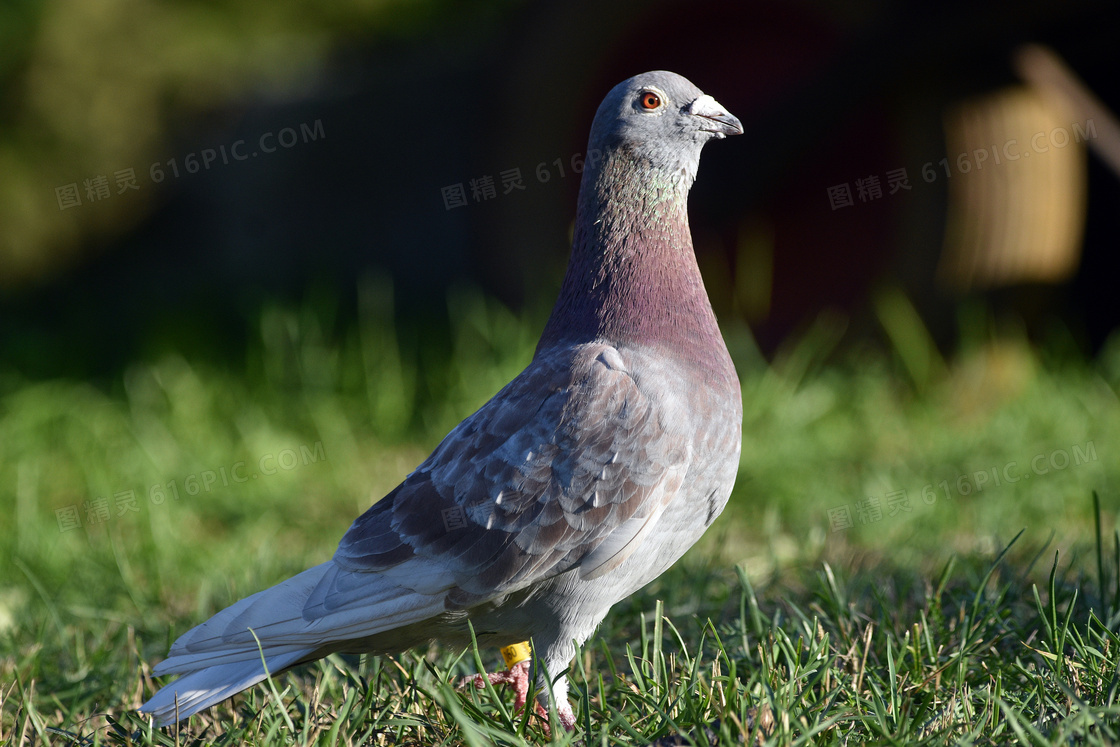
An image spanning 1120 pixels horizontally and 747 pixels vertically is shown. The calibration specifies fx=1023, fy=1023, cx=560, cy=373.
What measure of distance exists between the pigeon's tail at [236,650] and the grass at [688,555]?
3.6 inches

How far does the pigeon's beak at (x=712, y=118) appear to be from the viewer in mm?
2215

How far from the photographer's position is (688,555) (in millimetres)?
3281

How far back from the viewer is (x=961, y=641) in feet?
7.65

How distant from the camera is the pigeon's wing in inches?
78.8

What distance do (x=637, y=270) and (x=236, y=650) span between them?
114 cm

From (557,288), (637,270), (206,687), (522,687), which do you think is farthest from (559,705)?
(557,288)

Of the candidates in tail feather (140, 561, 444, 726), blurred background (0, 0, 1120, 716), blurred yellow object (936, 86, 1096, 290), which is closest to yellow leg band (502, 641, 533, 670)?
tail feather (140, 561, 444, 726)

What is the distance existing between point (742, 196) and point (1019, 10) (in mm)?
1340

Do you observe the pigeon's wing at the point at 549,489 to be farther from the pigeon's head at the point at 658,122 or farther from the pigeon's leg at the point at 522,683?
the pigeon's head at the point at 658,122
